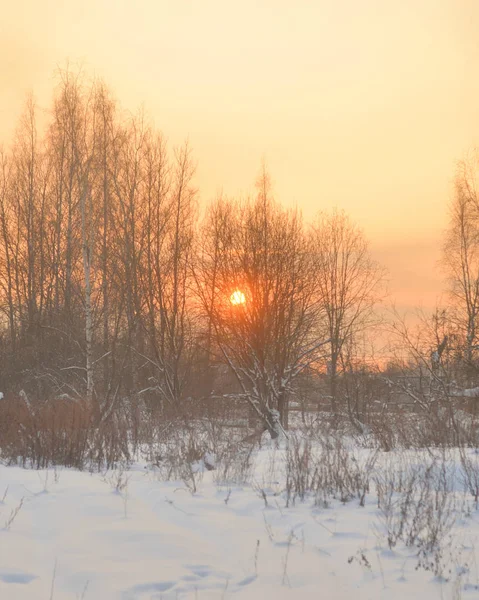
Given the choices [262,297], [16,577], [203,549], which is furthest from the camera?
[262,297]

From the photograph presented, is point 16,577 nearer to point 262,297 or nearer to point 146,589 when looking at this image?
point 146,589

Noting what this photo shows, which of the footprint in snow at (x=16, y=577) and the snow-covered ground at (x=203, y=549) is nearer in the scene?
the footprint in snow at (x=16, y=577)

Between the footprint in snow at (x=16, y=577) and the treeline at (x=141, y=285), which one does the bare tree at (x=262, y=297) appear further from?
the footprint in snow at (x=16, y=577)

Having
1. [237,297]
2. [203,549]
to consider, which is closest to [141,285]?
[237,297]

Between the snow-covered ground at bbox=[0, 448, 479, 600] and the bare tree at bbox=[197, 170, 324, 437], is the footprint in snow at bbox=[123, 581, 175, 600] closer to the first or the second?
the snow-covered ground at bbox=[0, 448, 479, 600]

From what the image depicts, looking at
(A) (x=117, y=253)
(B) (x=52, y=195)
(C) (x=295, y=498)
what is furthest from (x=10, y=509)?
(B) (x=52, y=195)

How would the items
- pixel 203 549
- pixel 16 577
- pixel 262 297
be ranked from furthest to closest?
pixel 262 297
pixel 203 549
pixel 16 577

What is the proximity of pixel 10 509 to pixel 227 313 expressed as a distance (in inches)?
436

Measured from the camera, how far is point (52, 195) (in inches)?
946

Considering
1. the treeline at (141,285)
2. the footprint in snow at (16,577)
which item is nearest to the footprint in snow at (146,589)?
the footprint in snow at (16,577)

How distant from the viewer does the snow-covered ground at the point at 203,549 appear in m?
3.49

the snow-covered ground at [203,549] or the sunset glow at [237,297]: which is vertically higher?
the sunset glow at [237,297]

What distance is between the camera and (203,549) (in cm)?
427

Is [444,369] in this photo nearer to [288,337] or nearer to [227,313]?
[288,337]
